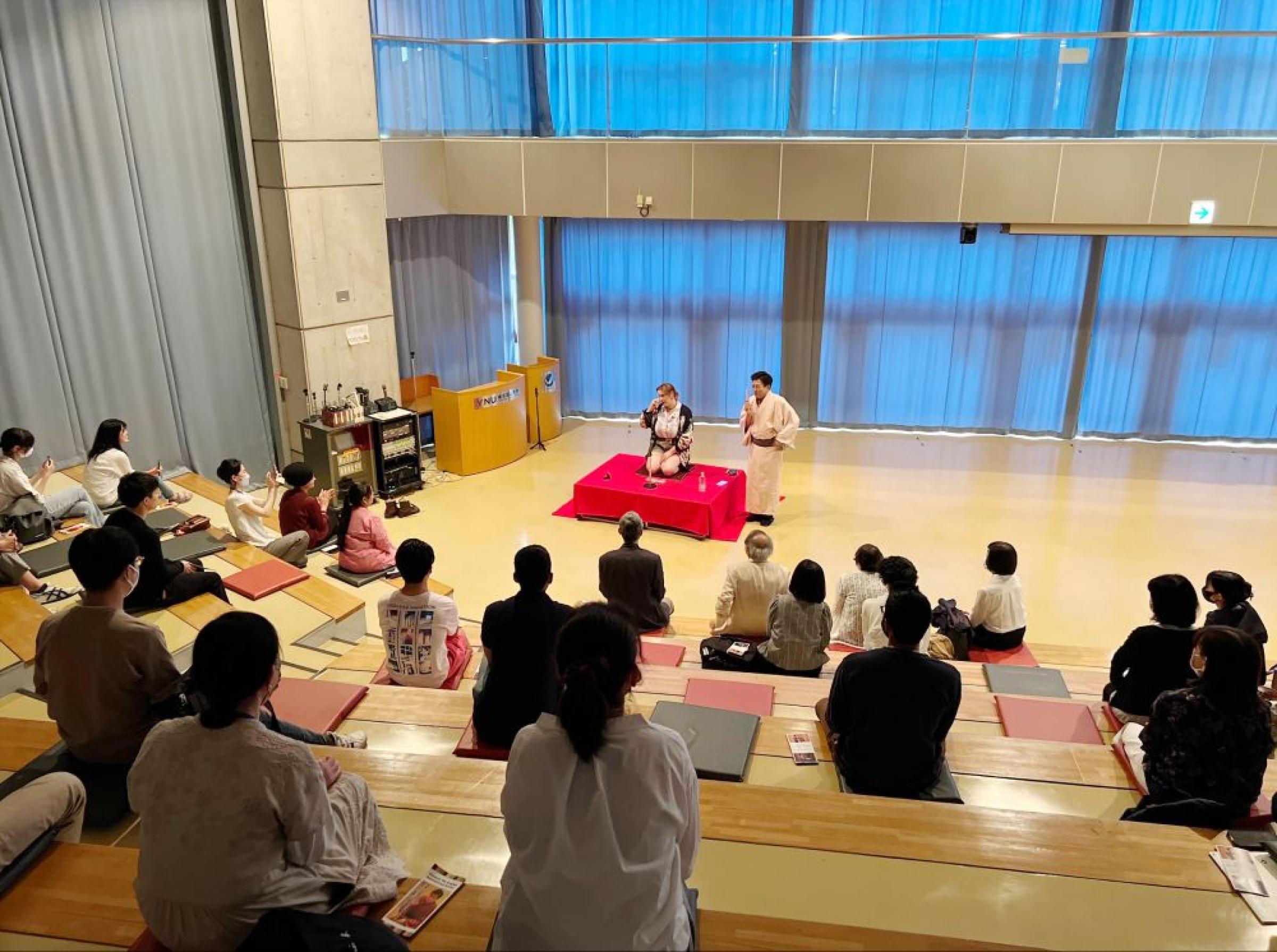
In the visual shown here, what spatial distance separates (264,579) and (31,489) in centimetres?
173

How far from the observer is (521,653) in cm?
355

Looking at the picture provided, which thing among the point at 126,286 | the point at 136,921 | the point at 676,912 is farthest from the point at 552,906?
the point at 126,286

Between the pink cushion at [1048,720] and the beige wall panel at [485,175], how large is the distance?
6.87m

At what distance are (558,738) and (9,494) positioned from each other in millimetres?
5700

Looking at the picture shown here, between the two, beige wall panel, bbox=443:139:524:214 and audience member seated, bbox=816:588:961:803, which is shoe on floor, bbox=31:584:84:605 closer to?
audience member seated, bbox=816:588:961:803

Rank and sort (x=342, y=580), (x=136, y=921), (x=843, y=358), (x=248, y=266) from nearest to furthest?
(x=136, y=921) < (x=342, y=580) < (x=248, y=266) < (x=843, y=358)

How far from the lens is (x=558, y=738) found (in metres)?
2.13

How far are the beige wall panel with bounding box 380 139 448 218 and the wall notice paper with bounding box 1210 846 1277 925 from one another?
8.22 m

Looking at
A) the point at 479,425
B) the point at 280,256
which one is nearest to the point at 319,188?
the point at 280,256

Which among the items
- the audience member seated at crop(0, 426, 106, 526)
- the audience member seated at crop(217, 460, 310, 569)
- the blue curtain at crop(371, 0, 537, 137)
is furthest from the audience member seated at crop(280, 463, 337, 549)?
the blue curtain at crop(371, 0, 537, 137)

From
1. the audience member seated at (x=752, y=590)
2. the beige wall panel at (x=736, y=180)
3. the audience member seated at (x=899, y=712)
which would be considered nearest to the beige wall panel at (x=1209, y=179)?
the beige wall panel at (x=736, y=180)

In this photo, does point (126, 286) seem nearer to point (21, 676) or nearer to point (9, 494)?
point (9, 494)

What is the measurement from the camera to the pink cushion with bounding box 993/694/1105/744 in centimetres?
413

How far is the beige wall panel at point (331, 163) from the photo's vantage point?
8.06 meters
